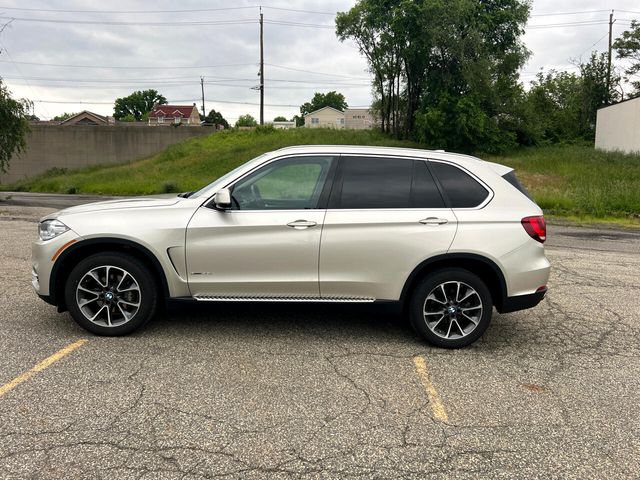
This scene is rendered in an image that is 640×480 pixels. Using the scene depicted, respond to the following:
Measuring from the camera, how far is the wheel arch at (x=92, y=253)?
445cm

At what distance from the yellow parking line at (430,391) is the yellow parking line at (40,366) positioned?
2924 mm

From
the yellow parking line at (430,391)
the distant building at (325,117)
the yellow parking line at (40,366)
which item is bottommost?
the yellow parking line at (430,391)

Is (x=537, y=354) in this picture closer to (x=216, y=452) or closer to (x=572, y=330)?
(x=572, y=330)

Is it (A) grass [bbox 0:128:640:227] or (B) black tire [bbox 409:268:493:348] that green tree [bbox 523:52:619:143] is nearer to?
(A) grass [bbox 0:128:640:227]

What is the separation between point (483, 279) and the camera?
4660 mm

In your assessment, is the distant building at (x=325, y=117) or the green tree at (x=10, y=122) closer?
the green tree at (x=10, y=122)

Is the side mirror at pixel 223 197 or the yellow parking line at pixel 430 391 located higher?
the side mirror at pixel 223 197

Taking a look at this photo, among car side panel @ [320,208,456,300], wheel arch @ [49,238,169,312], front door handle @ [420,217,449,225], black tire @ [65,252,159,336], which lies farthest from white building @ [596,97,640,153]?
black tire @ [65,252,159,336]

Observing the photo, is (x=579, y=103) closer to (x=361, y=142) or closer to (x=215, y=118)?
(x=361, y=142)

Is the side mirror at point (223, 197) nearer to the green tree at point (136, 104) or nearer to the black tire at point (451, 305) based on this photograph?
the black tire at point (451, 305)

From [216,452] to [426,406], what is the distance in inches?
57.7

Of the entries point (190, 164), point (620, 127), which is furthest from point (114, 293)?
point (620, 127)

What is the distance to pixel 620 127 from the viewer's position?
30.9 metres

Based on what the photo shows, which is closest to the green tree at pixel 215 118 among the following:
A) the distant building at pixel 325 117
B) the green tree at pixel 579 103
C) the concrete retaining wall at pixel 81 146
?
the distant building at pixel 325 117
